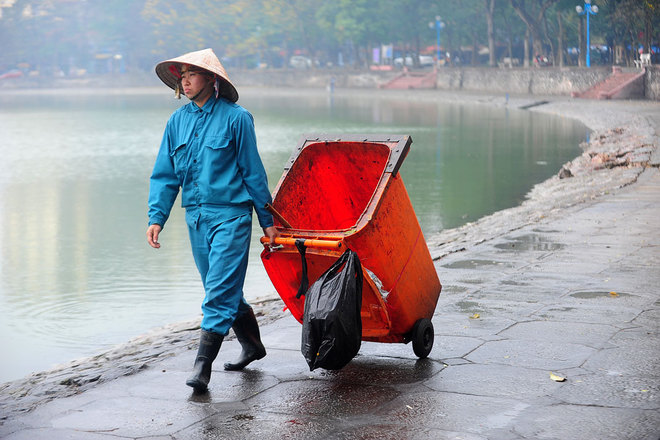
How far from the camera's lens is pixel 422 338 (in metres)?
5.01

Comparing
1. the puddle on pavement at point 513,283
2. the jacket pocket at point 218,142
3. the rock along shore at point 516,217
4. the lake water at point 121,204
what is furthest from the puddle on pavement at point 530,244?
the jacket pocket at point 218,142

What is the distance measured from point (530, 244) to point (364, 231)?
4587 millimetres

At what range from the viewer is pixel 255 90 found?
85.4m

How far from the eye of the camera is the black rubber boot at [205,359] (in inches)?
182

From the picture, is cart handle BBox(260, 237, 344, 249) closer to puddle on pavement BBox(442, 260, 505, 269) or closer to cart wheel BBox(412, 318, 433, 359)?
cart wheel BBox(412, 318, 433, 359)

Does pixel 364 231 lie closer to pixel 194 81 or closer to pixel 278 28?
pixel 194 81

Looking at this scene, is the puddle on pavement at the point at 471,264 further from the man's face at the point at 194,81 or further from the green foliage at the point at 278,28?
the green foliage at the point at 278,28

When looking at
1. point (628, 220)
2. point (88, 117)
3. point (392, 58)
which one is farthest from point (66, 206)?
point (392, 58)

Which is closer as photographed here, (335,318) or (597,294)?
(335,318)

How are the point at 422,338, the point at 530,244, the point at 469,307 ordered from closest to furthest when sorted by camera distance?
the point at 422,338
the point at 469,307
the point at 530,244

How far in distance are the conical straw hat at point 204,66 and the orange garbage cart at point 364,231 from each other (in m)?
0.61

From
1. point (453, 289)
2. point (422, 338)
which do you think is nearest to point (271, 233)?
point (422, 338)

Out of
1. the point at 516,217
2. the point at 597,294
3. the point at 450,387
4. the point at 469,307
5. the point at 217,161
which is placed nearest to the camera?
the point at 450,387

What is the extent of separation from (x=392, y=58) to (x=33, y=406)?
7920 centimetres
